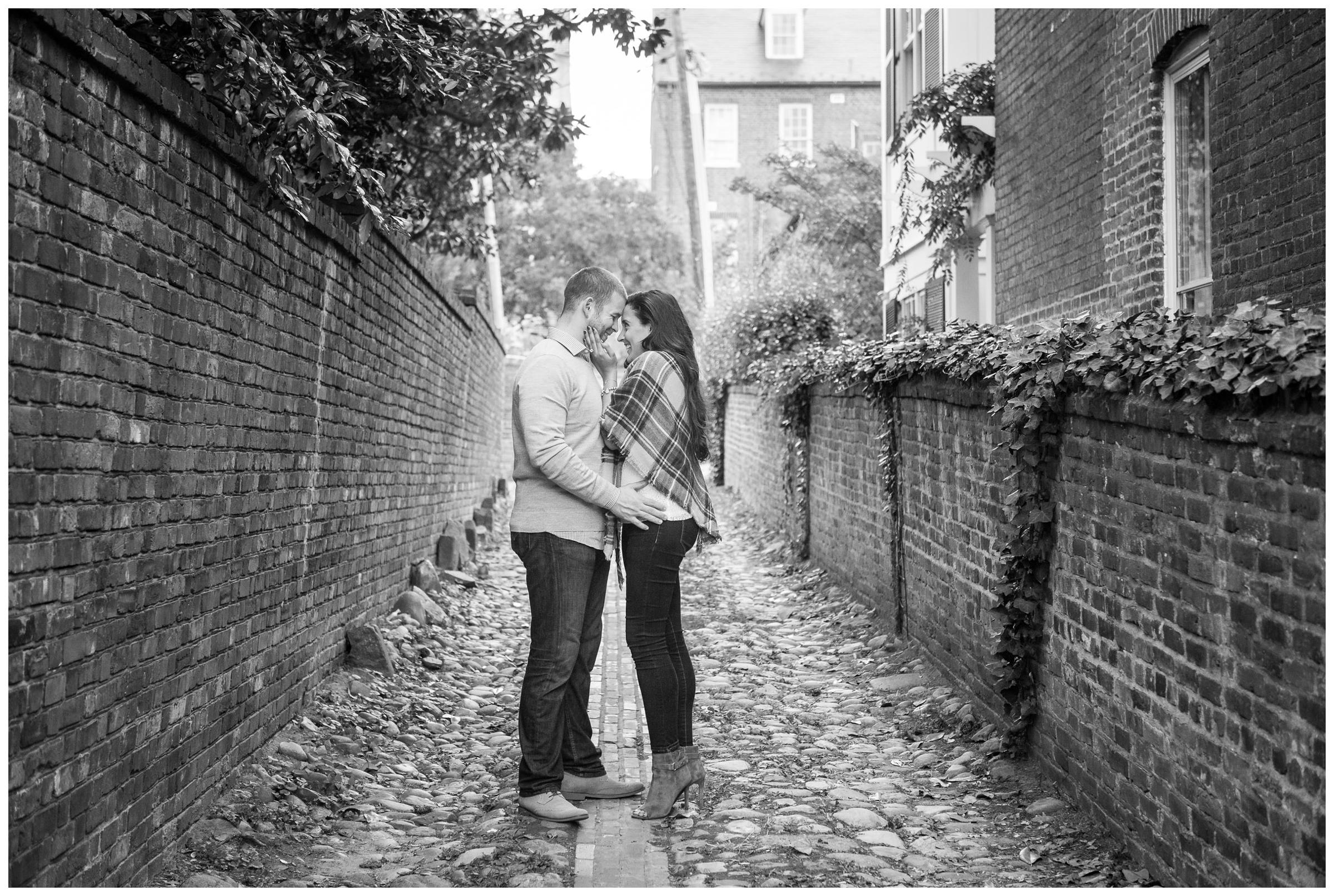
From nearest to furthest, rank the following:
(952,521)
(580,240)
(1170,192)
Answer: (952,521) < (1170,192) < (580,240)

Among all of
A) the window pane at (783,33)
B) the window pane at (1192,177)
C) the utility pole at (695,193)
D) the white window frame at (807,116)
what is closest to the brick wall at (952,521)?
the window pane at (1192,177)

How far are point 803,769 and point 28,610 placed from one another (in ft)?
11.6

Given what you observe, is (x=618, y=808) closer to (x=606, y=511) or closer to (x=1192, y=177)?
Answer: (x=606, y=511)

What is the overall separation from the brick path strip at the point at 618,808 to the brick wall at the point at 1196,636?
164 cm

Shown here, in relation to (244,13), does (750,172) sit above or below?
above

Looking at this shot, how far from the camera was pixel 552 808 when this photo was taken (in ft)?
15.9

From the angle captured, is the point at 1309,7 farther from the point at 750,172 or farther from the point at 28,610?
the point at 750,172

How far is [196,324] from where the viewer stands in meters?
4.42

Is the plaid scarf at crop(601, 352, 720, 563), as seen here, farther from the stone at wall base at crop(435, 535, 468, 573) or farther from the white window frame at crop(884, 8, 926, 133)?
the white window frame at crop(884, 8, 926, 133)

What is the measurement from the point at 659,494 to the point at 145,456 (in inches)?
72.9

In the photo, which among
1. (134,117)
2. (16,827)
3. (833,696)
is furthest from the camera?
(833,696)

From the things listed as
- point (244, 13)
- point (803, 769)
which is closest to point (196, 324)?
point (244, 13)

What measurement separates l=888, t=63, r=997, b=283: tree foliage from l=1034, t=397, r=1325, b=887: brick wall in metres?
8.59

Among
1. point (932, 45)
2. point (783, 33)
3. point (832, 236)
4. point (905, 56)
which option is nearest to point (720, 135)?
point (783, 33)
